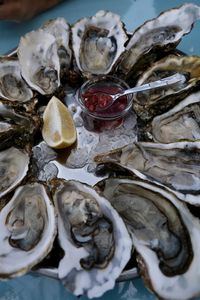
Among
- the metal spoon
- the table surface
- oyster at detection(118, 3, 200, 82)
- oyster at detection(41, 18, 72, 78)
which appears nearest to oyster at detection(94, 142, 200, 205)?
the metal spoon

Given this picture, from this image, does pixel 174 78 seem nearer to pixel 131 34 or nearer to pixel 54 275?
pixel 131 34

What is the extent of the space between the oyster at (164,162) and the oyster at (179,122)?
0.07 m

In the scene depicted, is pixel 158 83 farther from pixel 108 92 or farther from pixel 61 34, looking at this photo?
pixel 61 34

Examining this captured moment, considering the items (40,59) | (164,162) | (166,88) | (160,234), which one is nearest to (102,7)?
(40,59)

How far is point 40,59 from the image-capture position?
133 cm

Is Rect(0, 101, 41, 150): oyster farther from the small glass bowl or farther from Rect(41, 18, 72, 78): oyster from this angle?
Rect(41, 18, 72, 78): oyster

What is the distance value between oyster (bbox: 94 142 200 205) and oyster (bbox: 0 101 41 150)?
0.18 m

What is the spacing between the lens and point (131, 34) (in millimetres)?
1366

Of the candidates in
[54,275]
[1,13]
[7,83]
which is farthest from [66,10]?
[54,275]

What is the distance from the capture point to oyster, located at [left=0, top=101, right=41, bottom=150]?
111 cm

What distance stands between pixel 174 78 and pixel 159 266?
534 mm

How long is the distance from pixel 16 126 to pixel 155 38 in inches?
20.6

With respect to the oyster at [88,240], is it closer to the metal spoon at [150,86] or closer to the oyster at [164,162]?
the oyster at [164,162]

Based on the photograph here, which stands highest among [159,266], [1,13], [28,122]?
[1,13]
